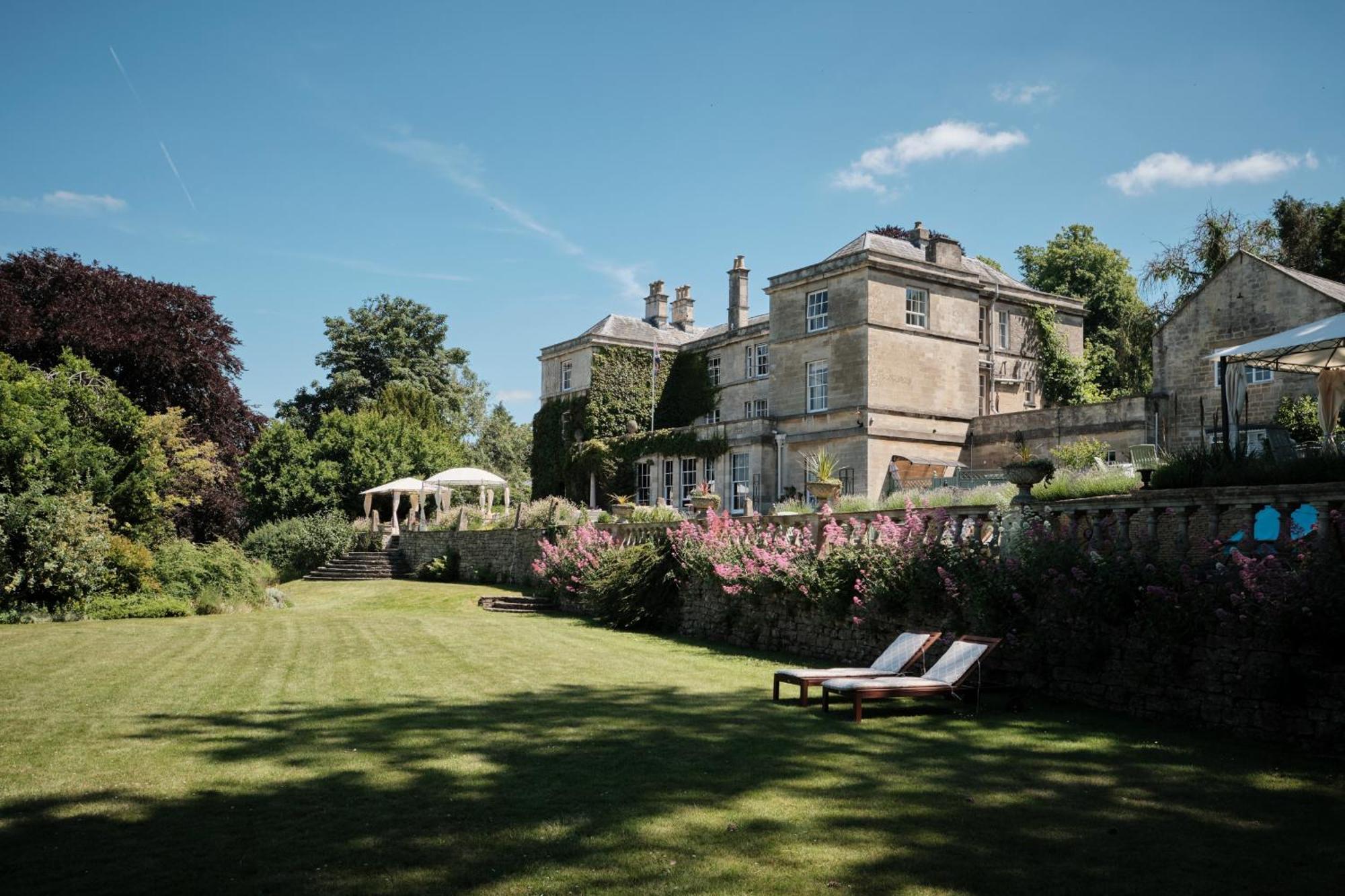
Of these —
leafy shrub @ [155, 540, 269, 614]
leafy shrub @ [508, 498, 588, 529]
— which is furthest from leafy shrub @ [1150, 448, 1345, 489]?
leafy shrub @ [155, 540, 269, 614]

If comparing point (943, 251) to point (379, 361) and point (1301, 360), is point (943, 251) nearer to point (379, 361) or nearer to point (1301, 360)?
point (1301, 360)

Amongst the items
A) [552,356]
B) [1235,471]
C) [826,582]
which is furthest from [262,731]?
[552,356]

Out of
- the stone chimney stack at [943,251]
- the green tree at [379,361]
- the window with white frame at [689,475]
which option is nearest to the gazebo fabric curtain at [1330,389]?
the stone chimney stack at [943,251]

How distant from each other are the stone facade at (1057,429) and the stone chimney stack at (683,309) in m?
20.3

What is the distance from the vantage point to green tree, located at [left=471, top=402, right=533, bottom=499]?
234ft

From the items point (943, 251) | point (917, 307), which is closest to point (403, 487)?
point (917, 307)

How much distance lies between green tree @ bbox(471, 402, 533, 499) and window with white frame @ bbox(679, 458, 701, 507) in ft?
108

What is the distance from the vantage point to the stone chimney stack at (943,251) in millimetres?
34562

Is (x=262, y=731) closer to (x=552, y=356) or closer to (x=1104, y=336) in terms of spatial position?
(x=552, y=356)

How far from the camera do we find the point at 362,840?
5.27 m

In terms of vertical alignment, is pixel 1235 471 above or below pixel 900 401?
below

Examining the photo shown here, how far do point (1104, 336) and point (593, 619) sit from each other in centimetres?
3491

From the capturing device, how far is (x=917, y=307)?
32656mm

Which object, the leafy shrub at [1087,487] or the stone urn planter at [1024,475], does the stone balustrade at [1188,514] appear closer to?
the stone urn planter at [1024,475]
